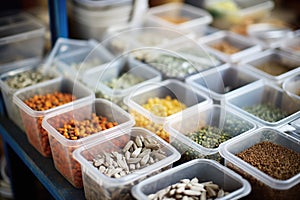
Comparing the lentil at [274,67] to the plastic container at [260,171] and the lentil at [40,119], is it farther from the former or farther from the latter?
the lentil at [40,119]

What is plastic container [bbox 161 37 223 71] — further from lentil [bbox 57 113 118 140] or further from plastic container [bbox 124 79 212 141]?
lentil [bbox 57 113 118 140]

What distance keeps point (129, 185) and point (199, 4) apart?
1752 mm

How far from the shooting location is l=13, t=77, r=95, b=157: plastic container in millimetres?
1584

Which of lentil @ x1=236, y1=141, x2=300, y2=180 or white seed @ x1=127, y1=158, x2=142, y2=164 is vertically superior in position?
lentil @ x1=236, y1=141, x2=300, y2=180

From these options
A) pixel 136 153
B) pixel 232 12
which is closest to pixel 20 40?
pixel 136 153

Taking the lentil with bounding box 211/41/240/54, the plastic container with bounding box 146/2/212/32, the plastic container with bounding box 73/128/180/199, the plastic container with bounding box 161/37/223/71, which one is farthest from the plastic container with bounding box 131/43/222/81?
the plastic container with bounding box 73/128/180/199

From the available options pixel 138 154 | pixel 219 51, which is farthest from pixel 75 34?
pixel 138 154

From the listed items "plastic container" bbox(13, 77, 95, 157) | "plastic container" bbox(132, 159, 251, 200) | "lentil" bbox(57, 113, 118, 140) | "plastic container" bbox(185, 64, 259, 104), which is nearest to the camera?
"plastic container" bbox(132, 159, 251, 200)

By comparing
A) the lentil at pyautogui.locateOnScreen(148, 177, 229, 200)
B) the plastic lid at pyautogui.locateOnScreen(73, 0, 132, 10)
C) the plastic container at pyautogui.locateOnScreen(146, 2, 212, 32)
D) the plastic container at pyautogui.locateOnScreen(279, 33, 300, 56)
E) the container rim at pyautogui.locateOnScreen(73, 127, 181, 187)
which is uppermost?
the plastic lid at pyautogui.locateOnScreen(73, 0, 132, 10)

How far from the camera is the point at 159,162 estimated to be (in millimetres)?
1313

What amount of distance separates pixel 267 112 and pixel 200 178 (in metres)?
0.51

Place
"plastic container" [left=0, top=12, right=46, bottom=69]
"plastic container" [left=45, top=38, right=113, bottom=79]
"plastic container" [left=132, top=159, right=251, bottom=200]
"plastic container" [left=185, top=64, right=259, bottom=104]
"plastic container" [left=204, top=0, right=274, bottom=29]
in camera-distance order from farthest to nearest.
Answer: "plastic container" [left=204, top=0, right=274, bottom=29] < "plastic container" [left=0, top=12, right=46, bottom=69] < "plastic container" [left=45, top=38, right=113, bottom=79] < "plastic container" [left=185, top=64, right=259, bottom=104] < "plastic container" [left=132, top=159, right=251, bottom=200]

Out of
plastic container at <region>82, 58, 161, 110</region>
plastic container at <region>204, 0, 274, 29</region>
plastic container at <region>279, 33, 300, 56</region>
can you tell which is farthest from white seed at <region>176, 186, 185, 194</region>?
plastic container at <region>204, 0, 274, 29</region>

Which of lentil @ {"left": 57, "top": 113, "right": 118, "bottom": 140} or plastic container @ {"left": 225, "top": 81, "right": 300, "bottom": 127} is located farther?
plastic container @ {"left": 225, "top": 81, "right": 300, "bottom": 127}
